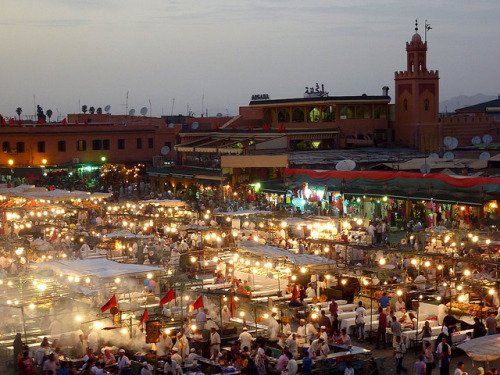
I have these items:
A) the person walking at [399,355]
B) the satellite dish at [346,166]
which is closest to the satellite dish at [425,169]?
the satellite dish at [346,166]

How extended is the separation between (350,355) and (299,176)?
Answer: 23.7m

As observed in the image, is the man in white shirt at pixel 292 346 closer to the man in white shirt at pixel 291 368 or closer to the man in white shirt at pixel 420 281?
the man in white shirt at pixel 291 368

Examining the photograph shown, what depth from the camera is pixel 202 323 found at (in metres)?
20.3

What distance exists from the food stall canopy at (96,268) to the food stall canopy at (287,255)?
372cm

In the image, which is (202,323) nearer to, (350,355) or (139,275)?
(139,275)

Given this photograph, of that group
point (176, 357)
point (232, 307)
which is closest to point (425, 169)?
point (232, 307)

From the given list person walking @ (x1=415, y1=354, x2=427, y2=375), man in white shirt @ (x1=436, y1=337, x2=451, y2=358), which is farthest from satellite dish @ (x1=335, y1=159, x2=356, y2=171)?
person walking @ (x1=415, y1=354, x2=427, y2=375)

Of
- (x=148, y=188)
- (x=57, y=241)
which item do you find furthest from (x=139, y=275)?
(x=148, y=188)

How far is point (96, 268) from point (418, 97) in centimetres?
3647

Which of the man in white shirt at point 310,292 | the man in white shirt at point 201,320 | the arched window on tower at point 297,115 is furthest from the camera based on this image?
the arched window on tower at point 297,115

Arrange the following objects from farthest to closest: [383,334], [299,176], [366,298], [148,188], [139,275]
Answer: [148,188]
[299,176]
[366,298]
[139,275]
[383,334]

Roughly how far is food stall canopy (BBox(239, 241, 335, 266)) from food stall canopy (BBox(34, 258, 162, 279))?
372 cm

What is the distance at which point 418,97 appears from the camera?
180 ft

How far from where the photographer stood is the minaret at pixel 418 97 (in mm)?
55000
